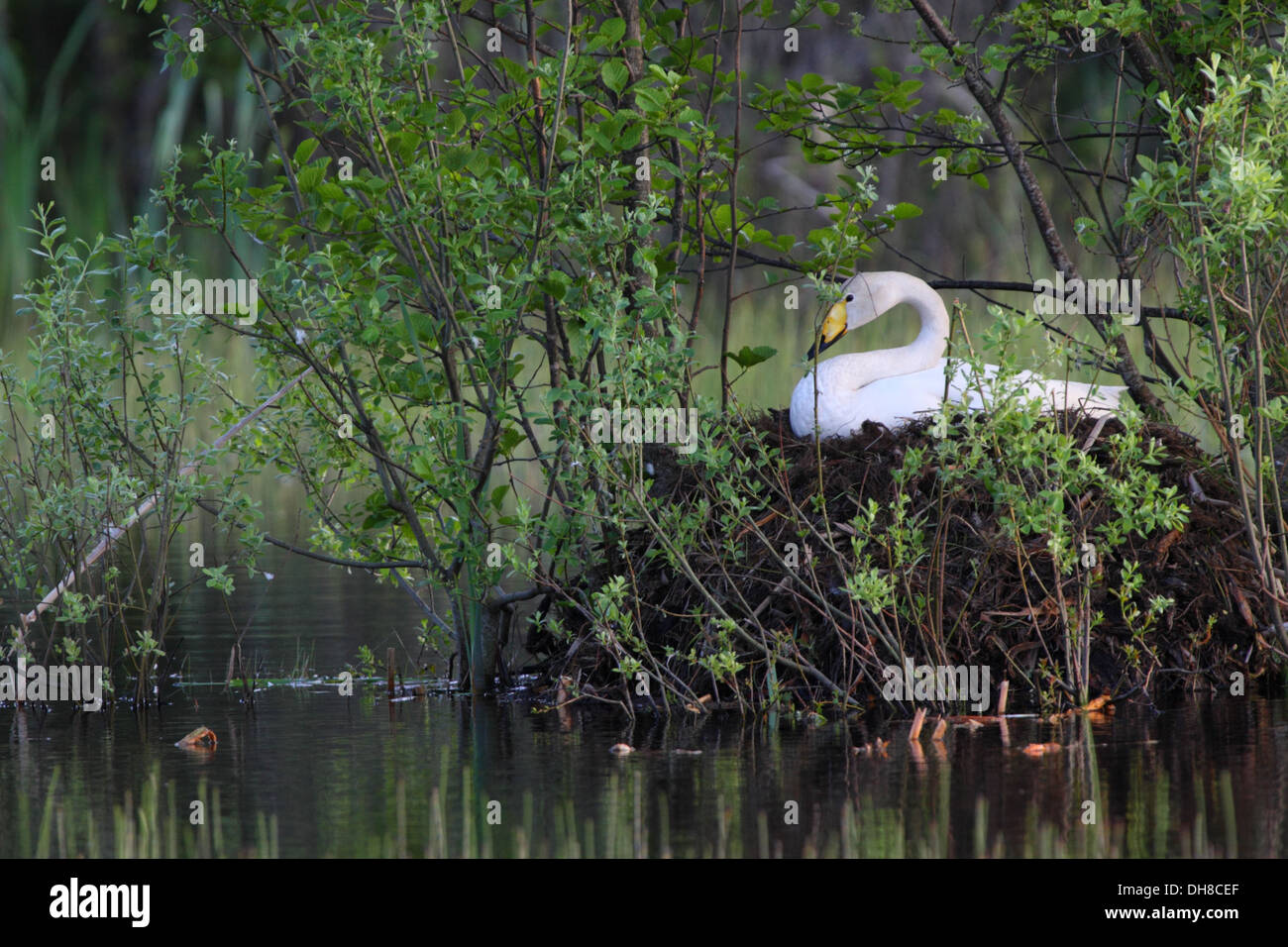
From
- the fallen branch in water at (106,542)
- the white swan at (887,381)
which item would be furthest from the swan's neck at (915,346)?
the fallen branch in water at (106,542)

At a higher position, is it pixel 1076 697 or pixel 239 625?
pixel 239 625

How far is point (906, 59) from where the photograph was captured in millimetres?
25109

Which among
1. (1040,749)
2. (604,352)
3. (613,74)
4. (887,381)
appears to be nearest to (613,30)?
(613,74)

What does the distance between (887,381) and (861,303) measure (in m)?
0.75

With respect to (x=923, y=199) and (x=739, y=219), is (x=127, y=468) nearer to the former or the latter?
(x=739, y=219)

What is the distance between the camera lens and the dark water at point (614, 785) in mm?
4570

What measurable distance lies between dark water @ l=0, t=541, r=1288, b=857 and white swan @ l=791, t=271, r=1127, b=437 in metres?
1.53

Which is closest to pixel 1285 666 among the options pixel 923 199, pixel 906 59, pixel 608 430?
pixel 608 430

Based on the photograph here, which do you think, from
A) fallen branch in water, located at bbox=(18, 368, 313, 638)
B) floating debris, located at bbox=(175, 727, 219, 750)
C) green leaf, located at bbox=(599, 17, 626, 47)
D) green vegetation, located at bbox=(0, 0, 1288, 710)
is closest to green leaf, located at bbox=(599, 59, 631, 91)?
green vegetation, located at bbox=(0, 0, 1288, 710)

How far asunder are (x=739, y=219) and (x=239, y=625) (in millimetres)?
3466

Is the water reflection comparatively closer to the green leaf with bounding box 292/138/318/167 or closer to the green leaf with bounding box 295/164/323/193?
the green leaf with bounding box 295/164/323/193

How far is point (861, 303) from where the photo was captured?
27.3 ft

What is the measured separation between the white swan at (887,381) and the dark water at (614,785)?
1.53 m

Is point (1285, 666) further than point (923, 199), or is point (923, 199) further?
point (923, 199)
